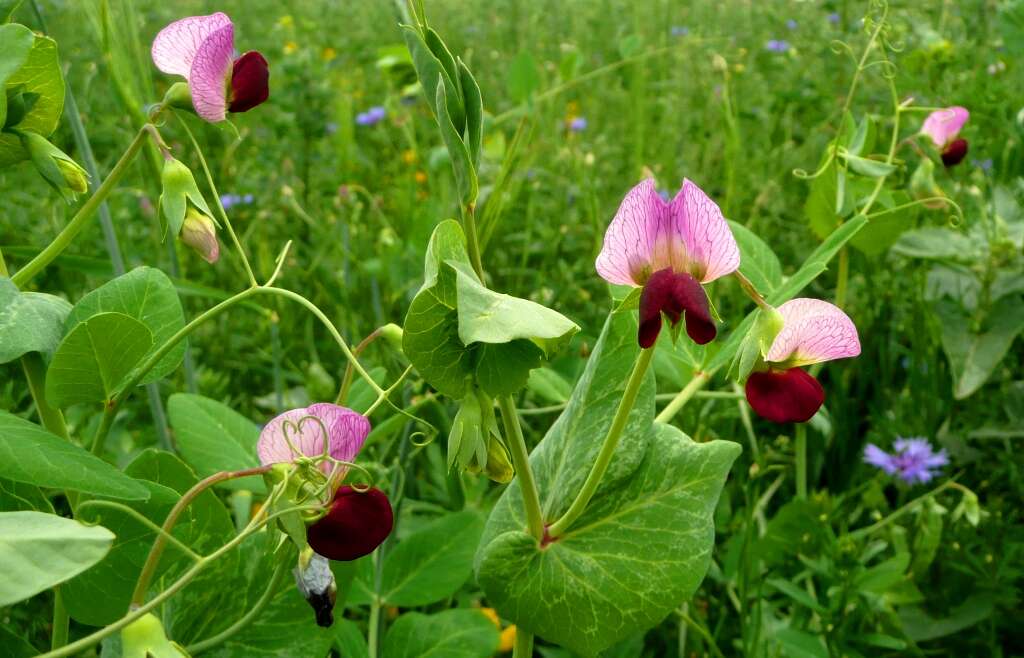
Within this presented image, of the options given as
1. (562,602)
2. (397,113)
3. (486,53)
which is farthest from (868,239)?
(486,53)

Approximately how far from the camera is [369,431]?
814 mm

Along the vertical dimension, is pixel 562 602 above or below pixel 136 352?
below

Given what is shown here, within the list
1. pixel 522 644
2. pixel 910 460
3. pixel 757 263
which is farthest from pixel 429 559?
pixel 910 460

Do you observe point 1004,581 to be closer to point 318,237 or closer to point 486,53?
point 318,237

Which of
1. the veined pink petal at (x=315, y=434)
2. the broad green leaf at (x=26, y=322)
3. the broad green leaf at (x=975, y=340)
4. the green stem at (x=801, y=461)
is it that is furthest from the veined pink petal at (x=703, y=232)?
the broad green leaf at (x=975, y=340)

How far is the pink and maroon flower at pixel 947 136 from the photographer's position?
4.48ft

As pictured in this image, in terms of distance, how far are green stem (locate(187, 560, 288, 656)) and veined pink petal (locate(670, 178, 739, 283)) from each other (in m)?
0.36

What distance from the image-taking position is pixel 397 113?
2727mm

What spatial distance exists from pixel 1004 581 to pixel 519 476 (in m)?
0.77

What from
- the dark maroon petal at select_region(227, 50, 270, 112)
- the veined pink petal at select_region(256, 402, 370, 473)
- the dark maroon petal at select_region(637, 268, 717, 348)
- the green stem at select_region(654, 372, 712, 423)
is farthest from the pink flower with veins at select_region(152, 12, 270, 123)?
the green stem at select_region(654, 372, 712, 423)

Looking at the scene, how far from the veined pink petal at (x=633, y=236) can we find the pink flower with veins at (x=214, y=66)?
30cm

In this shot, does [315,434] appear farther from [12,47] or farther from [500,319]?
[12,47]

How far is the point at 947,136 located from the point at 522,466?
3.02ft

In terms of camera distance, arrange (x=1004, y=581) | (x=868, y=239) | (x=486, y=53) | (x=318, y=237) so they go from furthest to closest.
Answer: (x=486, y=53) → (x=318, y=237) → (x=868, y=239) → (x=1004, y=581)
